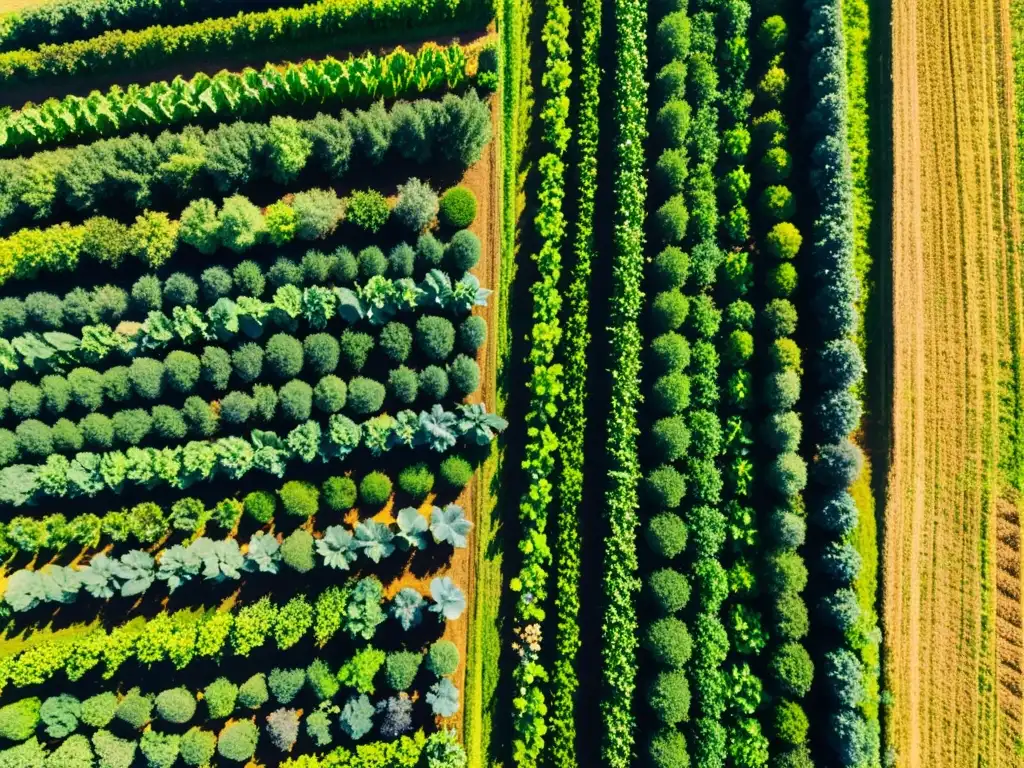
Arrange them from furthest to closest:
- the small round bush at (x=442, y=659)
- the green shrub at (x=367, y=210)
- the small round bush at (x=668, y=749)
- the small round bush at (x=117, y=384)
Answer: the green shrub at (x=367, y=210) < the small round bush at (x=117, y=384) < the small round bush at (x=442, y=659) < the small round bush at (x=668, y=749)

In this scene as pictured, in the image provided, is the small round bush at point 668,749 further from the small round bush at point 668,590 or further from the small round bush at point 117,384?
the small round bush at point 117,384

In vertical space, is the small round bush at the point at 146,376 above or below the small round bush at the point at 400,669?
above

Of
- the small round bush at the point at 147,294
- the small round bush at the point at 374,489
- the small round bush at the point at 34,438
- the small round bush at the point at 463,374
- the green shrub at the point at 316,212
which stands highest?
the green shrub at the point at 316,212

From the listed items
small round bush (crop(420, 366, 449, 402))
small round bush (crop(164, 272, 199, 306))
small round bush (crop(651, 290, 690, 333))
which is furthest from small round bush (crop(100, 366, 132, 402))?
small round bush (crop(651, 290, 690, 333))

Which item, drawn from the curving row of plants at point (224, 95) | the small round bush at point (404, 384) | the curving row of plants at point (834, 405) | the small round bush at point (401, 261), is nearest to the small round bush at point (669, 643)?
the curving row of plants at point (834, 405)

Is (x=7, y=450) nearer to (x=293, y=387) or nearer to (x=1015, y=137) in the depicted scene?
(x=293, y=387)

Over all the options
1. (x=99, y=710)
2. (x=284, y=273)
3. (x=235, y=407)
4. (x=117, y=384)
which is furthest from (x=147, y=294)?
(x=99, y=710)

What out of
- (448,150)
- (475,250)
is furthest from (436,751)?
(448,150)
